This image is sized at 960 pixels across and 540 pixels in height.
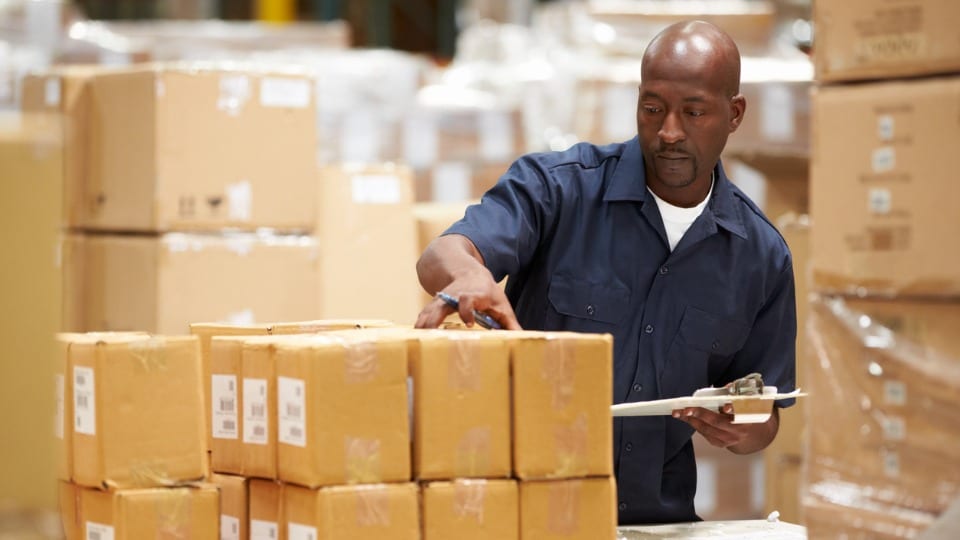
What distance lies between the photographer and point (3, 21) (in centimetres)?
665

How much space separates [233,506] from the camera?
2479 millimetres

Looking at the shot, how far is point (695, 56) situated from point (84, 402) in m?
1.54

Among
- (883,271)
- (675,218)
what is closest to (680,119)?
(675,218)

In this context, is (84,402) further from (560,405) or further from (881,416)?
(881,416)

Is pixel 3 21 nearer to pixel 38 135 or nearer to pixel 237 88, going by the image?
pixel 237 88

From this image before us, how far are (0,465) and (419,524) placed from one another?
892 millimetres

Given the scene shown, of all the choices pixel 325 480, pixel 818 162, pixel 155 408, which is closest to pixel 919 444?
pixel 818 162

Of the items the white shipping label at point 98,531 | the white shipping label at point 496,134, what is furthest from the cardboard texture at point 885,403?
the white shipping label at point 496,134

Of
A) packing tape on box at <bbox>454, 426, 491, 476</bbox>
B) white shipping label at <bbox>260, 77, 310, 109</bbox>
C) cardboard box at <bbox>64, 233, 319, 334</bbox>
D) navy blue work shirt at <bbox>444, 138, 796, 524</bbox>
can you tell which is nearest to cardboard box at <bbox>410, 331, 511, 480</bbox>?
packing tape on box at <bbox>454, 426, 491, 476</bbox>

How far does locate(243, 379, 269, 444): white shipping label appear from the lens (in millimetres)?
2396

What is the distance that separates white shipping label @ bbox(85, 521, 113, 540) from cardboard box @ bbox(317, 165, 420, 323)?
277cm

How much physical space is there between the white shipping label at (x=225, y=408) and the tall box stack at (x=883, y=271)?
39.5 inches

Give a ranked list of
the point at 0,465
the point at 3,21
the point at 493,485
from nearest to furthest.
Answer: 1. the point at 0,465
2. the point at 493,485
3. the point at 3,21

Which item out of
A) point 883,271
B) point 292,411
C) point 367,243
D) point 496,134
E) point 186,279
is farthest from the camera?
point 496,134
